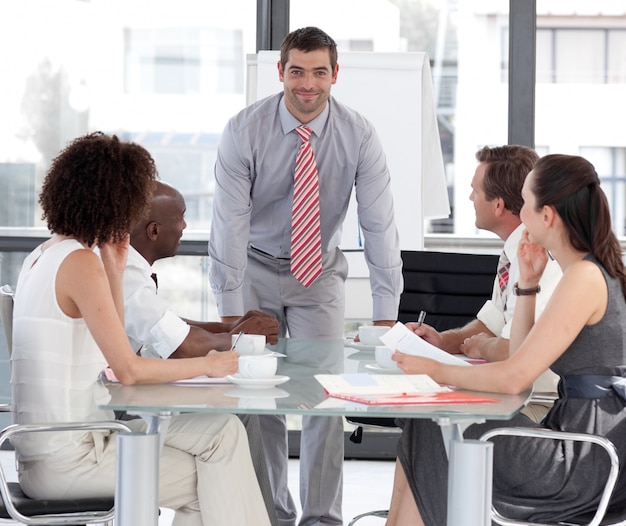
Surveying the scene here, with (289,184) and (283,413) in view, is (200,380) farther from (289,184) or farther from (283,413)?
(289,184)

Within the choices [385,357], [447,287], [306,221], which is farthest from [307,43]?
[385,357]

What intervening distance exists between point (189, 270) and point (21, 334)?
2.70 meters

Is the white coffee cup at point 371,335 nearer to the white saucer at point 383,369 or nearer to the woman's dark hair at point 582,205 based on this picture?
the white saucer at point 383,369

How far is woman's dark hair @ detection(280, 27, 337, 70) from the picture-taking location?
342 cm

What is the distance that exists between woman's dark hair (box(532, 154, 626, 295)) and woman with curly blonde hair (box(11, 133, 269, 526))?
2.75 feet

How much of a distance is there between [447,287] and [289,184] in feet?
2.23

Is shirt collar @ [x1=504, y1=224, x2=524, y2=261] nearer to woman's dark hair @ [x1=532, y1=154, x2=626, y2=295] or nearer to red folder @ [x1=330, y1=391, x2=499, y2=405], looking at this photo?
woman's dark hair @ [x1=532, y1=154, x2=626, y2=295]

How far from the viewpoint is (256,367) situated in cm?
213

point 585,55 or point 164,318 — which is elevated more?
point 585,55

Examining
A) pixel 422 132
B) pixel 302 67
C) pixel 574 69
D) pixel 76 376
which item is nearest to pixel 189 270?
pixel 422 132

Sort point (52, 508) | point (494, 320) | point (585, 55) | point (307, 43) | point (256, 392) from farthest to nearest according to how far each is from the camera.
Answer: point (585, 55) → point (307, 43) → point (494, 320) → point (52, 508) → point (256, 392)

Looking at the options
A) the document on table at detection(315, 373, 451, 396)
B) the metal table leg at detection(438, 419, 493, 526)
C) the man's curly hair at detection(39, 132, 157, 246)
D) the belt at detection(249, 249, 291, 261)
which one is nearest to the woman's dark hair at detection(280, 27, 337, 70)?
the belt at detection(249, 249, 291, 261)

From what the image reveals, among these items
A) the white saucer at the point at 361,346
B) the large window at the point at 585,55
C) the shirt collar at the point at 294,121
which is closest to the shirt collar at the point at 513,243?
the white saucer at the point at 361,346

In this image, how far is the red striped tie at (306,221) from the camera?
137 inches
